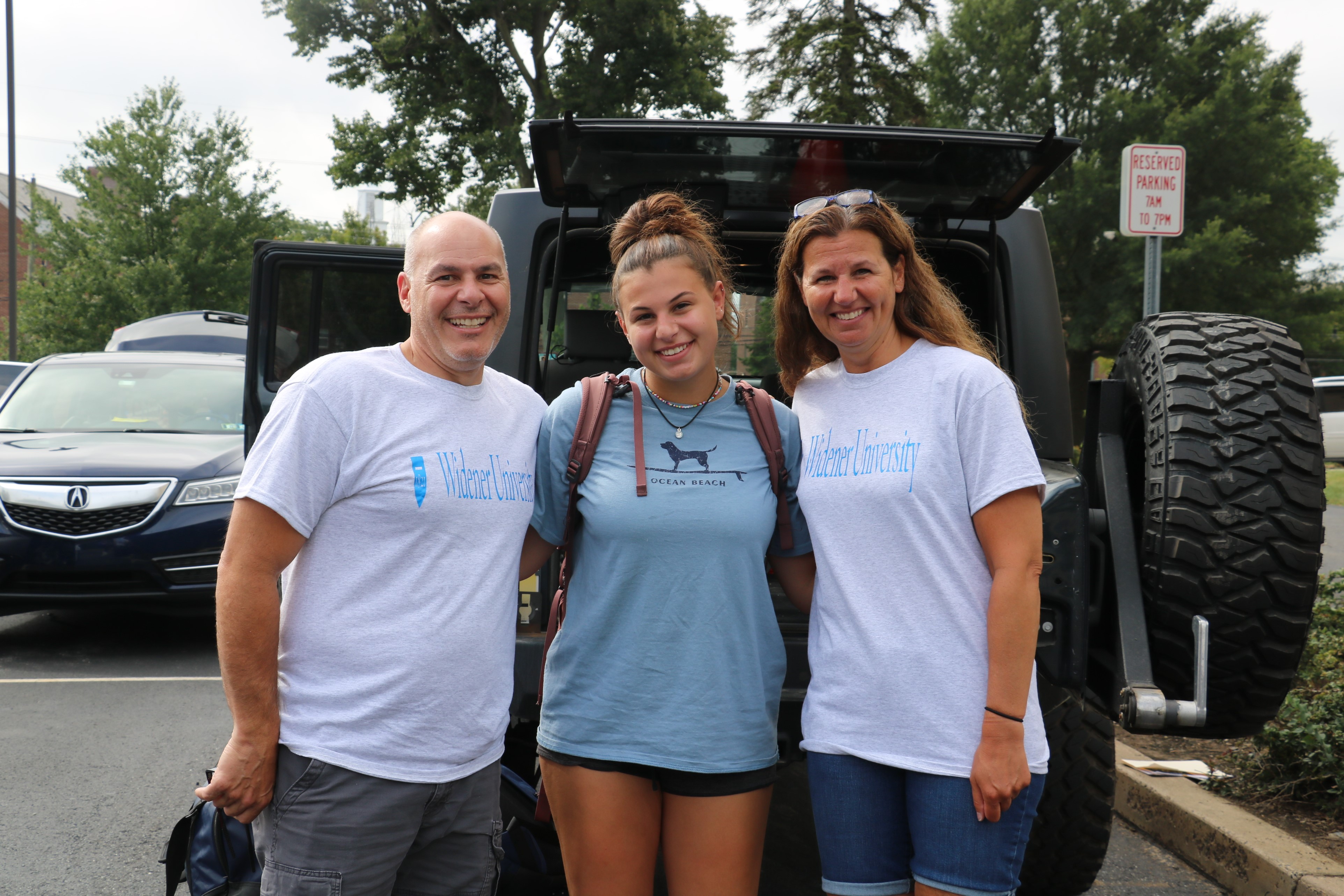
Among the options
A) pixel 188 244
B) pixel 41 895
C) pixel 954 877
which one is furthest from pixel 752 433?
pixel 188 244

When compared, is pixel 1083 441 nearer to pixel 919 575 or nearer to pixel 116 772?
pixel 919 575

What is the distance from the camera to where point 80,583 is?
603cm

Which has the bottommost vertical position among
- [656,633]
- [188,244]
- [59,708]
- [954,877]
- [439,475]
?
[59,708]

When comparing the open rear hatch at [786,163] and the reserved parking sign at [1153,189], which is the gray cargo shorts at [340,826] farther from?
the reserved parking sign at [1153,189]

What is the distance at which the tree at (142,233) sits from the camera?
25.8m

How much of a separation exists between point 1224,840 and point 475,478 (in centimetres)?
295

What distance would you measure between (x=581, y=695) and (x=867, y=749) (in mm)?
577

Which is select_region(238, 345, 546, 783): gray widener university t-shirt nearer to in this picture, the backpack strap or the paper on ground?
the backpack strap

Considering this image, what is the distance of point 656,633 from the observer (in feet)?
6.87

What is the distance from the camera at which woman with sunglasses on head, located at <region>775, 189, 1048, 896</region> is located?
193cm

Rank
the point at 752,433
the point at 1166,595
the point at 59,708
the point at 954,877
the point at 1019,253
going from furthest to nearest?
the point at 59,708 → the point at 1019,253 → the point at 1166,595 → the point at 752,433 → the point at 954,877

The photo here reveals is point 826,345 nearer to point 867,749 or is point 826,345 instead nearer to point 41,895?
point 867,749

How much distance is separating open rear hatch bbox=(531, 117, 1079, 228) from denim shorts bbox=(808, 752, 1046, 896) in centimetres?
142

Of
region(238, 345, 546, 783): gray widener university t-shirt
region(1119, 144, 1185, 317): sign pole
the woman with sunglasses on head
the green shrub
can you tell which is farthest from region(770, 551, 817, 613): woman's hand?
region(1119, 144, 1185, 317): sign pole
